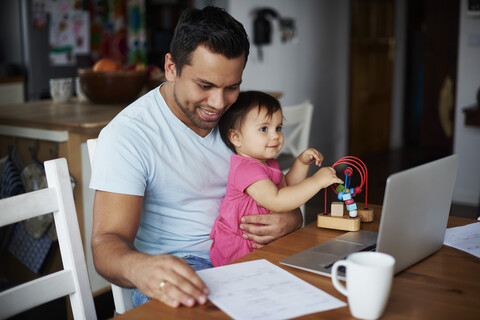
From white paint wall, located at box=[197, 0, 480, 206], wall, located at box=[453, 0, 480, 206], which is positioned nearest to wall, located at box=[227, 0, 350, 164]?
white paint wall, located at box=[197, 0, 480, 206]

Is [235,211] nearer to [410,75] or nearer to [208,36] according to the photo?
[208,36]

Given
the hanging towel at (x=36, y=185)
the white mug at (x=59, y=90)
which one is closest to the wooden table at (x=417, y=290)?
the hanging towel at (x=36, y=185)

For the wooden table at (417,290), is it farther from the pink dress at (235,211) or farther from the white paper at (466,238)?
the pink dress at (235,211)

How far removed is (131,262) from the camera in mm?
1079

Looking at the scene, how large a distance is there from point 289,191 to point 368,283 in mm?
607

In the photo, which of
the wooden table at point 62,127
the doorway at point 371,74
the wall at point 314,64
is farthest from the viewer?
the doorway at point 371,74

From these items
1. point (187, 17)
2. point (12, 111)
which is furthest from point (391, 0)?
point (187, 17)

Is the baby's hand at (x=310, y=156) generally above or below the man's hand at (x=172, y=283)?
above

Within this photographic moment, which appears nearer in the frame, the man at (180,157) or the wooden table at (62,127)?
the man at (180,157)

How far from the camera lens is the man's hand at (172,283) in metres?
0.96

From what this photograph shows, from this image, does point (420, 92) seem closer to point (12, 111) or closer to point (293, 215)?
point (12, 111)

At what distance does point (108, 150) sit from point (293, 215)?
52 cm

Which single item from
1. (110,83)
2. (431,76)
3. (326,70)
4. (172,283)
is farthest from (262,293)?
(431,76)

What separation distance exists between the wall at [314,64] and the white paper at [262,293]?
373cm
